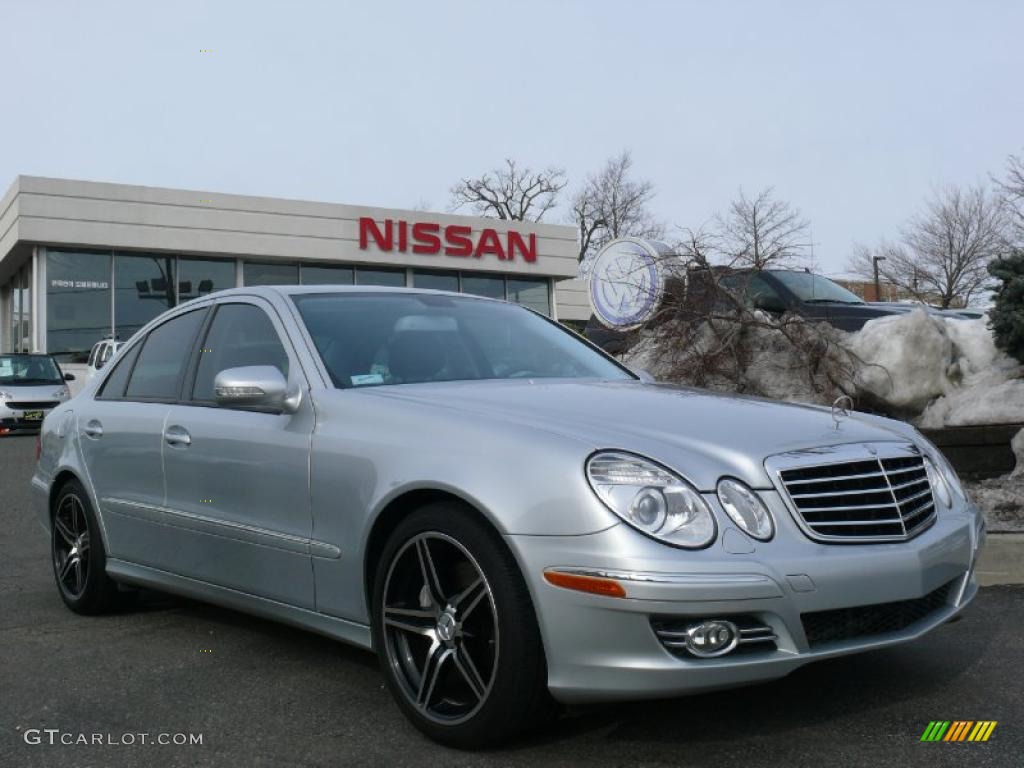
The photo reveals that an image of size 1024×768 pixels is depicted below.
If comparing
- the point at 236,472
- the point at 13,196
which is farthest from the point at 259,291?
the point at 13,196

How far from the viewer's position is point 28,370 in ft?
69.6

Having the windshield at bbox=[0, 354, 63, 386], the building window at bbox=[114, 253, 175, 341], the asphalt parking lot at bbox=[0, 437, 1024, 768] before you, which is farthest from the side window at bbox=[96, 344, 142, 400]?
the building window at bbox=[114, 253, 175, 341]

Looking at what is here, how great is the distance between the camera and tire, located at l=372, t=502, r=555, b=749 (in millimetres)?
3256

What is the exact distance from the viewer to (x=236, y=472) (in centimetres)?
443

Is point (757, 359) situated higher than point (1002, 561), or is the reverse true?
point (757, 359)

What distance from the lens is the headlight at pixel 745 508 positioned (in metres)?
3.21

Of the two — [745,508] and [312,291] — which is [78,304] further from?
[745,508]

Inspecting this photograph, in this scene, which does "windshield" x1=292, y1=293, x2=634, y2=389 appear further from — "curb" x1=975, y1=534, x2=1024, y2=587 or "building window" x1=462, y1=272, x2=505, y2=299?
"building window" x1=462, y1=272, x2=505, y2=299

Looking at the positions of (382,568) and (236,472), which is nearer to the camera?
(382,568)

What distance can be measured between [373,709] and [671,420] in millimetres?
1421

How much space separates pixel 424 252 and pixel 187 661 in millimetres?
26787

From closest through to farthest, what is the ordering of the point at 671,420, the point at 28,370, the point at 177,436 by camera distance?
the point at 671,420
the point at 177,436
the point at 28,370

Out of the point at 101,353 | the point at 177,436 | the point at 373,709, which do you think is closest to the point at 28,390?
the point at 101,353

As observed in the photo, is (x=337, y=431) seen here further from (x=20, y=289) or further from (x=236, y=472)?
(x=20, y=289)
